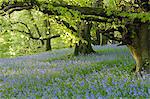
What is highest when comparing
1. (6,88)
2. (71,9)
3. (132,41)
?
(71,9)

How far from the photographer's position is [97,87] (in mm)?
8172

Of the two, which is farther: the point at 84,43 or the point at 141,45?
the point at 84,43

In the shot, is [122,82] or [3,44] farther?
[3,44]

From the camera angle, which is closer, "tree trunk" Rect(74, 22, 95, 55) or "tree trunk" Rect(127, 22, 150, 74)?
"tree trunk" Rect(127, 22, 150, 74)

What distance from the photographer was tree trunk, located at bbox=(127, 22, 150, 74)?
10344 mm

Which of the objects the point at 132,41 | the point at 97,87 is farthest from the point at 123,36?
the point at 97,87

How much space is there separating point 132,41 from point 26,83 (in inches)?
136

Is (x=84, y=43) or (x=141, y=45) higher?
(x=141, y=45)

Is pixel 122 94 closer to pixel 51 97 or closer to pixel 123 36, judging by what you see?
pixel 51 97

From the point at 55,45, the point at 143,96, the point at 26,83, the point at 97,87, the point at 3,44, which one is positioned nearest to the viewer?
the point at 143,96

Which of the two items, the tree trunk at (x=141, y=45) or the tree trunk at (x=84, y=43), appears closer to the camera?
the tree trunk at (x=141, y=45)

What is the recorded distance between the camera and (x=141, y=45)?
1046 cm

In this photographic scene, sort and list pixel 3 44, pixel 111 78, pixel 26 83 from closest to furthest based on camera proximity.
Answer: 1. pixel 111 78
2. pixel 26 83
3. pixel 3 44

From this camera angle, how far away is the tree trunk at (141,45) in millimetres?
10344
